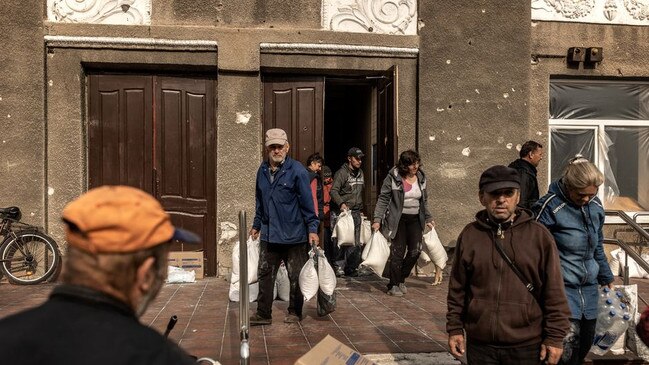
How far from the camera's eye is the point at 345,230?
8.21 m

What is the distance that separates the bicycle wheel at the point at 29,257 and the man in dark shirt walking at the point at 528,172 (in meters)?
6.10

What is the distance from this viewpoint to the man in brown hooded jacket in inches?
119

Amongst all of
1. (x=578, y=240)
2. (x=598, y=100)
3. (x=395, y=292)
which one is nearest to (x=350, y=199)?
(x=395, y=292)

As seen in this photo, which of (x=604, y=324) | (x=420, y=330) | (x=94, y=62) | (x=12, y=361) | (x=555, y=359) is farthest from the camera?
(x=94, y=62)

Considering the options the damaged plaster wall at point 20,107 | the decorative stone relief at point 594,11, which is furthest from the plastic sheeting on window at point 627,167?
the damaged plaster wall at point 20,107

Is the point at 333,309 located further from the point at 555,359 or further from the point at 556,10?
the point at 556,10

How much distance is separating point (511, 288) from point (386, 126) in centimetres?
605

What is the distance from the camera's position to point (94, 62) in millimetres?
8344

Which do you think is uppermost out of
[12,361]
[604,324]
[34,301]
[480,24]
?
[480,24]

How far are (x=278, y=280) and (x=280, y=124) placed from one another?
279 cm

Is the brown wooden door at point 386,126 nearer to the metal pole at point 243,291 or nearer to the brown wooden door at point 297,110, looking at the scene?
the brown wooden door at point 297,110

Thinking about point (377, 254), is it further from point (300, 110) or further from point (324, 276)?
point (300, 110)

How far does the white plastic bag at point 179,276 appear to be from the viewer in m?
8.15

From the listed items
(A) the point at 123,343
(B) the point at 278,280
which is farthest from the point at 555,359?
(B) the point at 278,280
